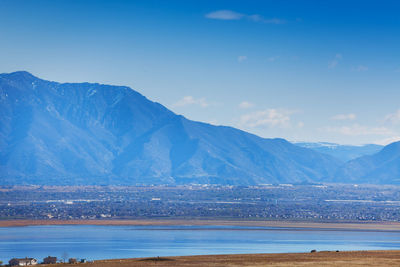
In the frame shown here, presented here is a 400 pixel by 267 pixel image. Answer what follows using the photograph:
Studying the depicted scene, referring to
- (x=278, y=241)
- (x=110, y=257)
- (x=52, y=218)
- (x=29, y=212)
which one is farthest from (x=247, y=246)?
(x=29, y=212)

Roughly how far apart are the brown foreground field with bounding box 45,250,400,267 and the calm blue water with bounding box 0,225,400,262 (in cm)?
1046

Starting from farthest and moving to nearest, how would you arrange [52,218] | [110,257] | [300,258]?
[52,218] < [110,257] < [300,258]

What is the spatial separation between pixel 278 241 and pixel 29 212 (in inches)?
2954

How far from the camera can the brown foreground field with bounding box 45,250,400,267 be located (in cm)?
7038

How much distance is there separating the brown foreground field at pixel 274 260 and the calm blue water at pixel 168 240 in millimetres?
10457

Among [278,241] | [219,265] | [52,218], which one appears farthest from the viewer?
[52,218]

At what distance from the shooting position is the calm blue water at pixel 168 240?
90938 mm

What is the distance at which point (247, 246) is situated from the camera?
3885 inches

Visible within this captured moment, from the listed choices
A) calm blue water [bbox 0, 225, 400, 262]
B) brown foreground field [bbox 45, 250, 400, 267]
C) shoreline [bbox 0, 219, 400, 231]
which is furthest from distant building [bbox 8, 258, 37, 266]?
shoreline [bbox 0, 219, 400, 231]

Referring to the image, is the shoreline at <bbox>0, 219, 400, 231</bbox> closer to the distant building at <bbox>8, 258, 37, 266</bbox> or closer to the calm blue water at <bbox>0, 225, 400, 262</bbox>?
the calm blue water at <bbox>0, 225, 400, 262</bbox>

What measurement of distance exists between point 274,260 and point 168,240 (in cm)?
3696

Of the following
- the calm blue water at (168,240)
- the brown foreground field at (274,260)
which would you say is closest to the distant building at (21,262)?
the brown foreground field at (274,260)

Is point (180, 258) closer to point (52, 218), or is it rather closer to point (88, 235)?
point (88, 235)

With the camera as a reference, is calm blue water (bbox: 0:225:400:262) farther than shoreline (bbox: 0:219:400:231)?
No
